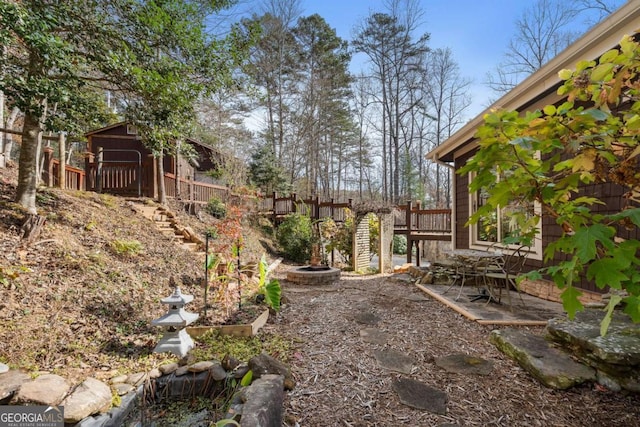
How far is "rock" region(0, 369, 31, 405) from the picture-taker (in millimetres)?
1874

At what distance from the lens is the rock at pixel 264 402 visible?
1662 millimetres

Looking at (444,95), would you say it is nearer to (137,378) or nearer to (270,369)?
(270,369)

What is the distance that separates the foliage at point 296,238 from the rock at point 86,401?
24.4ft

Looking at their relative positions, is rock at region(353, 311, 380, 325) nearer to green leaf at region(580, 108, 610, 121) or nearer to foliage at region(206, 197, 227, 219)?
green leaf at region(580, 108, 610, 121)

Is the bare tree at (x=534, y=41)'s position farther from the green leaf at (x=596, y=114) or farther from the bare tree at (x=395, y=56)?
the green leaf at (x=596, y=114)

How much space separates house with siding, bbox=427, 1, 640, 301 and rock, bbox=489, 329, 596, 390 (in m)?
1.17

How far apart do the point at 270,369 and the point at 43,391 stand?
145cm

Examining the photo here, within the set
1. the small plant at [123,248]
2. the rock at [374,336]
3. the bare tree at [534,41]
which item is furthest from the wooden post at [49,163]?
the bare tree at [534,41]

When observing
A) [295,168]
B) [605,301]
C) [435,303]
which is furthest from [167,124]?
[295,168]

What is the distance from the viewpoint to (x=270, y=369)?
2.31 m

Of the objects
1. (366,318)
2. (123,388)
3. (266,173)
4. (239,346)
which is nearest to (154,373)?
(123,388)

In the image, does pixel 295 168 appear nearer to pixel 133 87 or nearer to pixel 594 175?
pixel 133 87

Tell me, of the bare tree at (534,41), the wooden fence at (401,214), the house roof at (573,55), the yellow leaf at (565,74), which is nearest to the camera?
the yellow leaf at (565,74)

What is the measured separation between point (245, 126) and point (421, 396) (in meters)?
18.0
